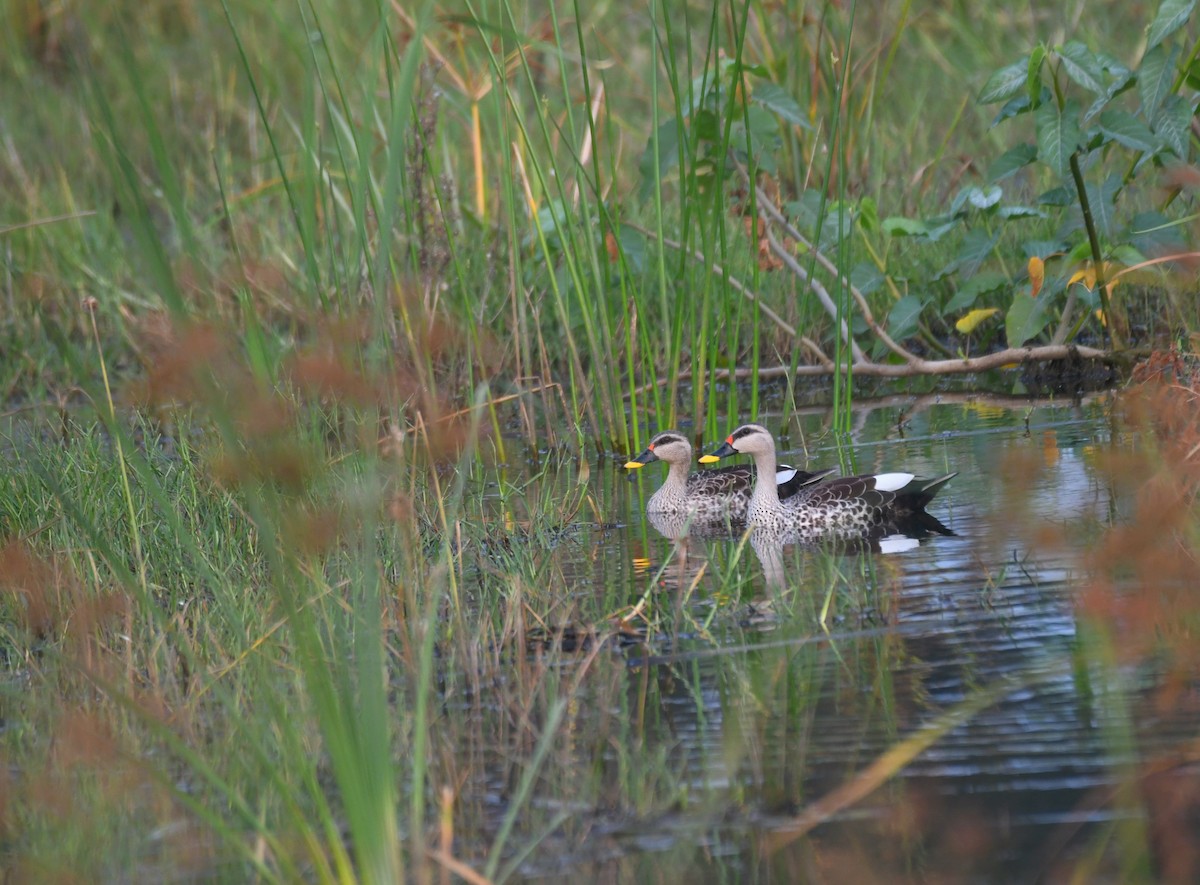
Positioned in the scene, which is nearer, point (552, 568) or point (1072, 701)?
point (1072, 701)

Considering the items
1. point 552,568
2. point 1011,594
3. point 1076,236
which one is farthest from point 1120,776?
point 1076,236

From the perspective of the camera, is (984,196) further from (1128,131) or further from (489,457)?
(489,457)

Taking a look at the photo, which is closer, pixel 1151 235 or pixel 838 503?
pixel 838 503

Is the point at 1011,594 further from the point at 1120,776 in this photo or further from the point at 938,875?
the point at 938,875

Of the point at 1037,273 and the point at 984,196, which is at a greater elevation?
the point at 984,196

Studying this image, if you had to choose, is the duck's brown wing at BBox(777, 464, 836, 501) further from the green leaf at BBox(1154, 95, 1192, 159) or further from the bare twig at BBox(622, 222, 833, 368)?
the green leaf at BBox(1154, 95, 1192, 159)

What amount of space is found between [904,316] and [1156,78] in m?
1.74

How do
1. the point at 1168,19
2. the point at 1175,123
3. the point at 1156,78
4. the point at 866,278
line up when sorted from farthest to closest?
1. the point at 866,278
2. the point at 1175,123
3. the point at 1156,78
4. the point at 1168,19

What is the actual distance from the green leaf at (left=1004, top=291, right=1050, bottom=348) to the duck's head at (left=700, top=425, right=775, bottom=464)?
4.78 ft

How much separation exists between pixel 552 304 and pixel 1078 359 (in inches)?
103

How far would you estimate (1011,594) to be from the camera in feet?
14.4

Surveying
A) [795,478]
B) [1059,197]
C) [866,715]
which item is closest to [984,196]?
[1059,197]

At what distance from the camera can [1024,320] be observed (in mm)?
7465

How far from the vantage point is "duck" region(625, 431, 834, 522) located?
22.0 feet
